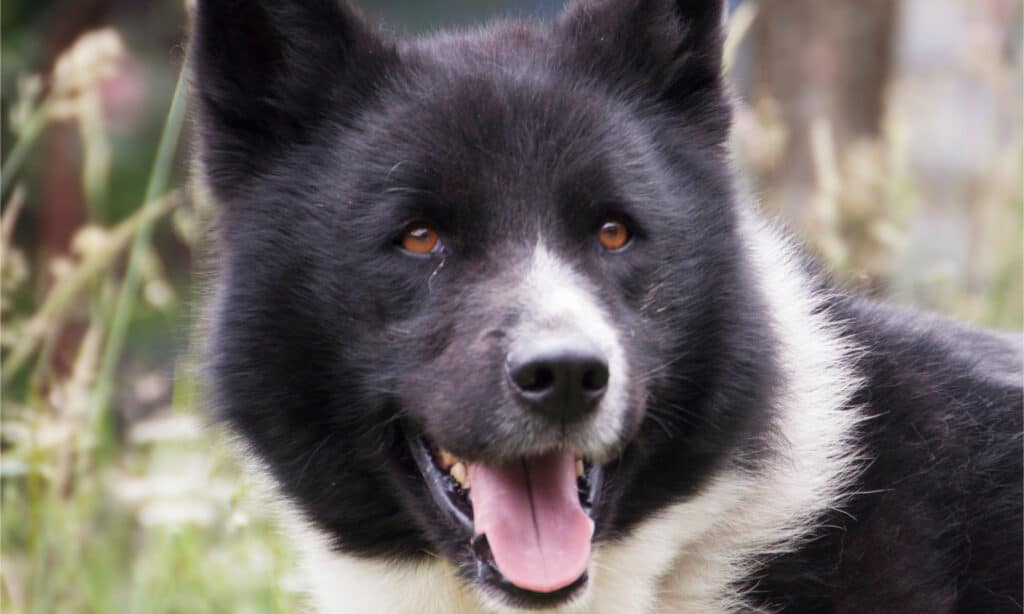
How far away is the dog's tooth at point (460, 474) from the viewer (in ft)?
11.2

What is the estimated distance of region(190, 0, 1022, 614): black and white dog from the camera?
3.31m

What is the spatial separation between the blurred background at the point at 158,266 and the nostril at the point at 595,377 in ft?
3.85

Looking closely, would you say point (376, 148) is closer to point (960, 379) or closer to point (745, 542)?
point (745, 542)

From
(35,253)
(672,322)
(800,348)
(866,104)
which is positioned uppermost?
(672,322)

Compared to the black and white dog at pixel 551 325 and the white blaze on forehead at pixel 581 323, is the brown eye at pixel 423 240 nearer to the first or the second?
the black and white dog at pixel 551 325

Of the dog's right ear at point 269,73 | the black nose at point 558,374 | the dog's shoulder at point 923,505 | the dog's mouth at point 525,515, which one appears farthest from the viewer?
the dog's right ear at point 269,73

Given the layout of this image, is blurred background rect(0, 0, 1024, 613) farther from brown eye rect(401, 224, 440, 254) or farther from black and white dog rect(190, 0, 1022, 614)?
brown eye rect(401, 224, 440, 254)

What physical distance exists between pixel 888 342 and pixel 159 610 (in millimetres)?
2670

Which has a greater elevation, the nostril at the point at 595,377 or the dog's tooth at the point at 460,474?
the nostril at the point at 595,377

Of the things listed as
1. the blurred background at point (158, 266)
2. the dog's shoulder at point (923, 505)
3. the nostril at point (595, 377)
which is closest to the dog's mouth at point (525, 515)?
the nostril at point (595, 377)

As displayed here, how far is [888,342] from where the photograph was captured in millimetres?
3896

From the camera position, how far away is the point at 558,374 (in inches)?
121

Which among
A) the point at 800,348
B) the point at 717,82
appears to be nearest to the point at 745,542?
the point at 800,348

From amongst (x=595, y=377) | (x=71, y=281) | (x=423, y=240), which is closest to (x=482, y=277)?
(x=423, y=240)
